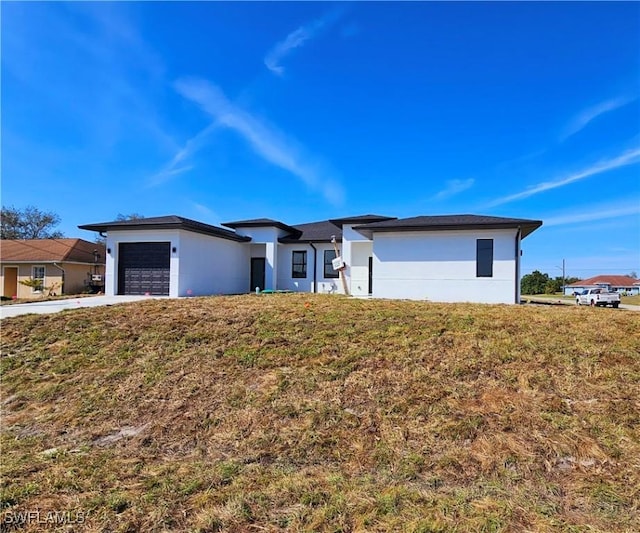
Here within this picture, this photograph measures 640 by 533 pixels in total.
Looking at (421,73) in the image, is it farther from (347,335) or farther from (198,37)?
(347,335)

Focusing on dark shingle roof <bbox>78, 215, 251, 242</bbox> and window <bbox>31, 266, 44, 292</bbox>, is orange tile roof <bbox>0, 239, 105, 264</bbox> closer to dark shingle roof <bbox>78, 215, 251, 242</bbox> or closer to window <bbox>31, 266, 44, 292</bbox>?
window <bbox>31, 266, 44, 292</bbox>

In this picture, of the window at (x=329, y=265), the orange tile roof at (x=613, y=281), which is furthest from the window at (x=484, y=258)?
the orange tile roof at (x=613, y=281)

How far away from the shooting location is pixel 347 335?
7.07 m

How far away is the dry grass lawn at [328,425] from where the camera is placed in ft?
9.39

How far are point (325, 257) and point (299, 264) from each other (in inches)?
61.8

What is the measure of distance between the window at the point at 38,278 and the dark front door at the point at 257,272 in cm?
1290

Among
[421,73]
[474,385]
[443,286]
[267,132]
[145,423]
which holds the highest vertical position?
[421,73]

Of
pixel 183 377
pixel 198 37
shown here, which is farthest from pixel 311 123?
pixel 183 377

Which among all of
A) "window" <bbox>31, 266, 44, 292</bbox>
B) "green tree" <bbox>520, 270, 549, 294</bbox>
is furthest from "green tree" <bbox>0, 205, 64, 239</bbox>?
"green tree" <bbox>520, 270, 549, 294</bbox>

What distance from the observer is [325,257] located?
1977 centimetres

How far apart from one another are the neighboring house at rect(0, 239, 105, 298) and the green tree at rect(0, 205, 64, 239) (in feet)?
49.5

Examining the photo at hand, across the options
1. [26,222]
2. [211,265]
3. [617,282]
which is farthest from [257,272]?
[617,282]

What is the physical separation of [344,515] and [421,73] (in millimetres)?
12776

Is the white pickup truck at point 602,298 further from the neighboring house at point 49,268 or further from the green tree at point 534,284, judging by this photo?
the neighboring house at point 49,268
